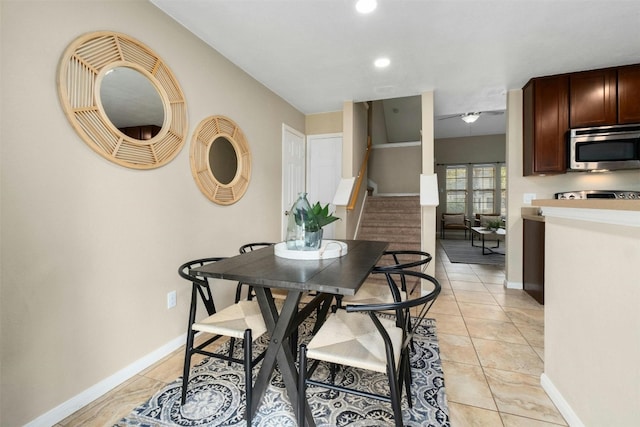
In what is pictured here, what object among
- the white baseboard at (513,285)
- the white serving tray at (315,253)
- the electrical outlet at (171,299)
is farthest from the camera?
the white baseboard at (513,285)

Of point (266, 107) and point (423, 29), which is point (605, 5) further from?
point (266, 107)

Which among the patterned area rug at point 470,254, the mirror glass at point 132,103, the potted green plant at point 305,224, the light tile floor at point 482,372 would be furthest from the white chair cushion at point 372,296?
the patterned area rug at point 470,254

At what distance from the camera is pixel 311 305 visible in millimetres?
1730

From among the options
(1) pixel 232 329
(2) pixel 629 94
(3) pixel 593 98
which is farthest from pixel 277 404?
(2) pixel 629 94

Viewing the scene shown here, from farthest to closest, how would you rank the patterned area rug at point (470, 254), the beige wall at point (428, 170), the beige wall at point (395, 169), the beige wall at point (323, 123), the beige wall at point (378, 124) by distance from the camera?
the beige wall at point (395, 169)
the beige wall at point (378, 124)
the patterned area rug at point (470, 254)
the beige wall at point (323, 123)
the beige wall at point (428, 170)

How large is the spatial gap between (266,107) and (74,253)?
2542 millimetres

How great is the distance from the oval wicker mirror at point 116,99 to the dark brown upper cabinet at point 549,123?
3.76 m

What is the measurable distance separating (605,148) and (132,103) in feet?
14.7

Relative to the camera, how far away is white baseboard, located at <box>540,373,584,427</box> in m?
1.36

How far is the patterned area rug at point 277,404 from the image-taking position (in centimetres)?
144

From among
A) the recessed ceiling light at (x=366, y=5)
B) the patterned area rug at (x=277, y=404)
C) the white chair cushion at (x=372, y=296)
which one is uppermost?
the recessed ceiling light at (x=366, y=5)

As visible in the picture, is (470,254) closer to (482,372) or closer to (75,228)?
(482,372)

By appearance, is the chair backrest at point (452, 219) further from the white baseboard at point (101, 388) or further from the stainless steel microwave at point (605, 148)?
the white baseboard at point (101, 388)

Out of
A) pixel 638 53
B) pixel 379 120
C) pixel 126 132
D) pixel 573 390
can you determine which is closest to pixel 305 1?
pixel 126 132
